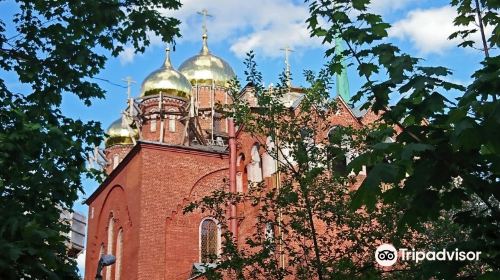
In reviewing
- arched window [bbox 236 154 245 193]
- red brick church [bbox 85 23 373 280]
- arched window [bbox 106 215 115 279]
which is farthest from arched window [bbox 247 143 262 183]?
arched window [bbox 106 215 115 279]

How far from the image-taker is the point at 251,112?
30.2 feet

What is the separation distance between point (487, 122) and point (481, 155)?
1.48 feet

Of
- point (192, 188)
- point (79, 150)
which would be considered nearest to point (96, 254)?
point (192, 188)

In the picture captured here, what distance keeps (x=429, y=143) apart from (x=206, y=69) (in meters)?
30.7

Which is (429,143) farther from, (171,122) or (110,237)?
(171,122)

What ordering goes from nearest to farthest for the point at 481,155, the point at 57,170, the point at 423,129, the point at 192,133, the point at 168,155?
the point at 481,155
the point at 423,129
the point at 57,170
the point at 168,155
the point at 192,133

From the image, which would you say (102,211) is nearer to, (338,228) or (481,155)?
(338,228)

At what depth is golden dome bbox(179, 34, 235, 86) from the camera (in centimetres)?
3334

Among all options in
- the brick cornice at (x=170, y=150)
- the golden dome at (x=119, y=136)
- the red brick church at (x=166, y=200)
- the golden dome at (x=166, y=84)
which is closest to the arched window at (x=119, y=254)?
the red brick church at (x=166, y=200)

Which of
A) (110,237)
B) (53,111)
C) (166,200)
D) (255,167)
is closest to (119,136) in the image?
(110,237)

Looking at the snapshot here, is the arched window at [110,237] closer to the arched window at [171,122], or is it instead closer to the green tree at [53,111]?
the arched window at [171,122]

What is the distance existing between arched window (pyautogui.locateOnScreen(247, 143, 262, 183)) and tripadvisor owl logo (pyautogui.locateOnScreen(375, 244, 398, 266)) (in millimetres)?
8428

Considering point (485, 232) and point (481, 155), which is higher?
point (481, 155)

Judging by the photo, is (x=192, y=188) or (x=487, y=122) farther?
(x=192, y=188)
